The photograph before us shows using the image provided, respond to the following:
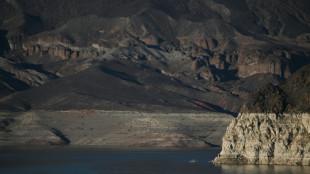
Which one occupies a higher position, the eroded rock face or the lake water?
the eroded rock face

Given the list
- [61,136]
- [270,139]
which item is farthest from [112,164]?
[61,136]

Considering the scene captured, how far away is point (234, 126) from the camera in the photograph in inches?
3735

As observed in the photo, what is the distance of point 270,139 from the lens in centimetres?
9156

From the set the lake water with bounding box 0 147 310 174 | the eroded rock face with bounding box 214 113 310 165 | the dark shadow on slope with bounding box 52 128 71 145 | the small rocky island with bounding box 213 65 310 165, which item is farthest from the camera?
the dark shadow on slope with bounding box 52 128 71 145

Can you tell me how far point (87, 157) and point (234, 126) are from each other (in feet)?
137

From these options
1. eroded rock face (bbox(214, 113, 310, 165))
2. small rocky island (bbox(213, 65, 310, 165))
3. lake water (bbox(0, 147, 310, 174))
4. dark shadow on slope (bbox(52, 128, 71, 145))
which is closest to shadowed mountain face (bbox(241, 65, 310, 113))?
small rocky island (bbox(213, 65, 310, 165))

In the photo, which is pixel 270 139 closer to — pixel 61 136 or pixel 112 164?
pixel 112 164

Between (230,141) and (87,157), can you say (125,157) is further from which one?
(230,141)

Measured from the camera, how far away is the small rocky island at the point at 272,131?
299ft

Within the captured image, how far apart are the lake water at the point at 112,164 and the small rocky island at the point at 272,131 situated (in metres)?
1.01

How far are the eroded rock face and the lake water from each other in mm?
873

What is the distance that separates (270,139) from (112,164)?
29518 millimetres

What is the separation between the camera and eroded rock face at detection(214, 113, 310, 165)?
90875 mm

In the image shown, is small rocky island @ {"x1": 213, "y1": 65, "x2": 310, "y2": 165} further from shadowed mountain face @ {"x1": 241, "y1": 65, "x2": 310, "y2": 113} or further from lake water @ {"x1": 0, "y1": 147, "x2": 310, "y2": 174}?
lake water @ {"x1": 0, "y1": 147, "x2": 310, "y2": 174}
